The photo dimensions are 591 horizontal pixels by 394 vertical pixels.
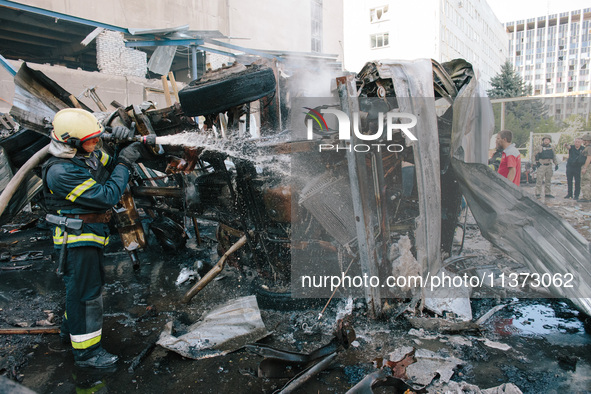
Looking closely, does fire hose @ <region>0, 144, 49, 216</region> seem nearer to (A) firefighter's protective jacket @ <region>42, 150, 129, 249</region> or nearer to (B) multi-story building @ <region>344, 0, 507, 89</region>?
(A) firefighter's protective jacket @ <region>42, 150, 129, 249</region>

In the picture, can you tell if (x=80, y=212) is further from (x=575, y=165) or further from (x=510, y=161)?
(x=575, y=165)

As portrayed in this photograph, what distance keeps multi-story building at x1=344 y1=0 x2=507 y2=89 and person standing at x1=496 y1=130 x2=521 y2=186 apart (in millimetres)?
36598

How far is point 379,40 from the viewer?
4153 centimetres

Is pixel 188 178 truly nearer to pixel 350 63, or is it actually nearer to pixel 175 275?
pixel 175 275

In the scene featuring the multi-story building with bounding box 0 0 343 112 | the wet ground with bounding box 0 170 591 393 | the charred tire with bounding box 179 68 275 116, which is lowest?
the wet ground with bounding box 0 170 591 393

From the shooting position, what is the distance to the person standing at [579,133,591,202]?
8.20 metres

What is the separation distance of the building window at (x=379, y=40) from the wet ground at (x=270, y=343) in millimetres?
42799

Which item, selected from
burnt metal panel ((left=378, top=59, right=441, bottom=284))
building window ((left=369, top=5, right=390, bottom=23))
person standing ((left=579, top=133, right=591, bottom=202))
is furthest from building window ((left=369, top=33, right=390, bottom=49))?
burnt metal panel ((left=378, top=59, right=441, bottom=284))

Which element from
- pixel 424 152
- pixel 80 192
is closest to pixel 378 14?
pixel 424 152

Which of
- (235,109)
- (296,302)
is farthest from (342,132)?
(296,302)

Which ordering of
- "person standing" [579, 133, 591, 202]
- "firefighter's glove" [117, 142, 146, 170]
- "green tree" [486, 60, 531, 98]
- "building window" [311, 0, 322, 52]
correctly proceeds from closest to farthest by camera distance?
1. "firefighter's glove" [117, 142, 146, 170]
2. "person standing" [579, 133, 591, 202]
3. "building window" [311, 0, 322, 52]
4. "green tree" [486, 60, 531, 98]

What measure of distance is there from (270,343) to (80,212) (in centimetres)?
192

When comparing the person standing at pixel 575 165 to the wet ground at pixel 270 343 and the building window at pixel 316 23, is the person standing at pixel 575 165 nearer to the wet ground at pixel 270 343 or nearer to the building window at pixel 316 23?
the wet ground at pixel 270 343

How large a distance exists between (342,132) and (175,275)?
307 cm
